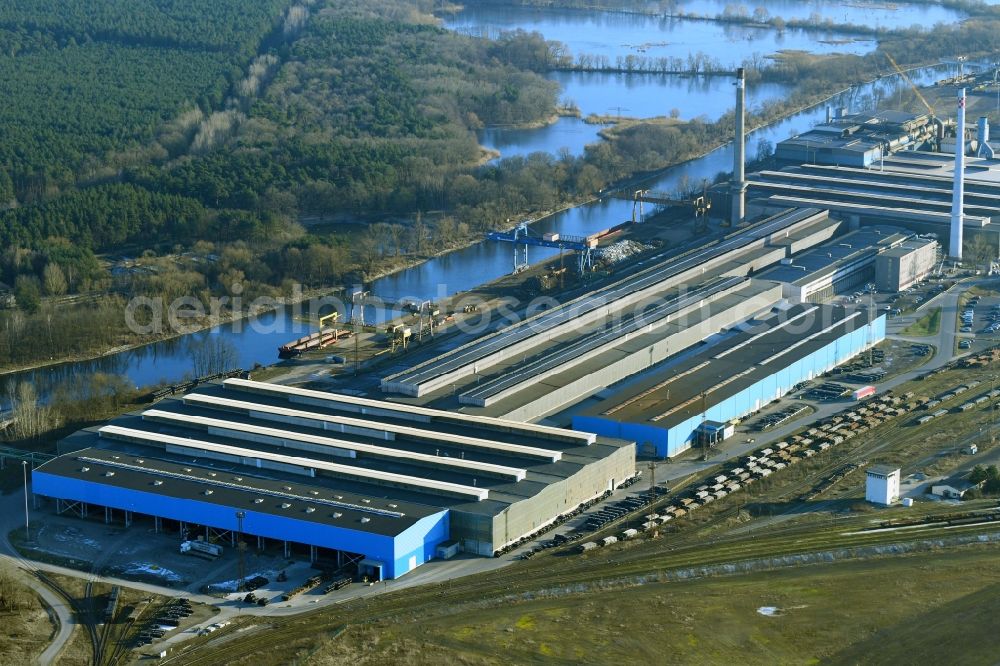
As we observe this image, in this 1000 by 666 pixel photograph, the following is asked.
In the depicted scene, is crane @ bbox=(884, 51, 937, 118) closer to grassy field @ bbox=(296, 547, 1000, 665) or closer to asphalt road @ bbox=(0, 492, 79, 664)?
grassy field @ bbox=(296, 547, 1000, 665)


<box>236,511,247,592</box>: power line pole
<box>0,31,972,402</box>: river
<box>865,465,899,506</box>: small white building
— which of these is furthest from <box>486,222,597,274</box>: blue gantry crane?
<box>236,511,247,592</box>: power line pole

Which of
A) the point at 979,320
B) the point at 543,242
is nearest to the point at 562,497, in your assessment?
the point at 979,320

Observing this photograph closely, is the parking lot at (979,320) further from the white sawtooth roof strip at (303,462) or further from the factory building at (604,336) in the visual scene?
the white sawtooth roof strip at (303,462)

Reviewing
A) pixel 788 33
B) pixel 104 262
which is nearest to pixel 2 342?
pixel 104 262

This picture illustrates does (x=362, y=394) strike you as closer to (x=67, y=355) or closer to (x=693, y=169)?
(x=67, y=355)

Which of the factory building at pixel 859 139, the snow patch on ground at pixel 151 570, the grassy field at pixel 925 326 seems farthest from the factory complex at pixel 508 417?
the factory building at pixel 859 139

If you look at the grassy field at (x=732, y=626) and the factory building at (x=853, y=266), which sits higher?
the factory building at (x=853, y=266)
